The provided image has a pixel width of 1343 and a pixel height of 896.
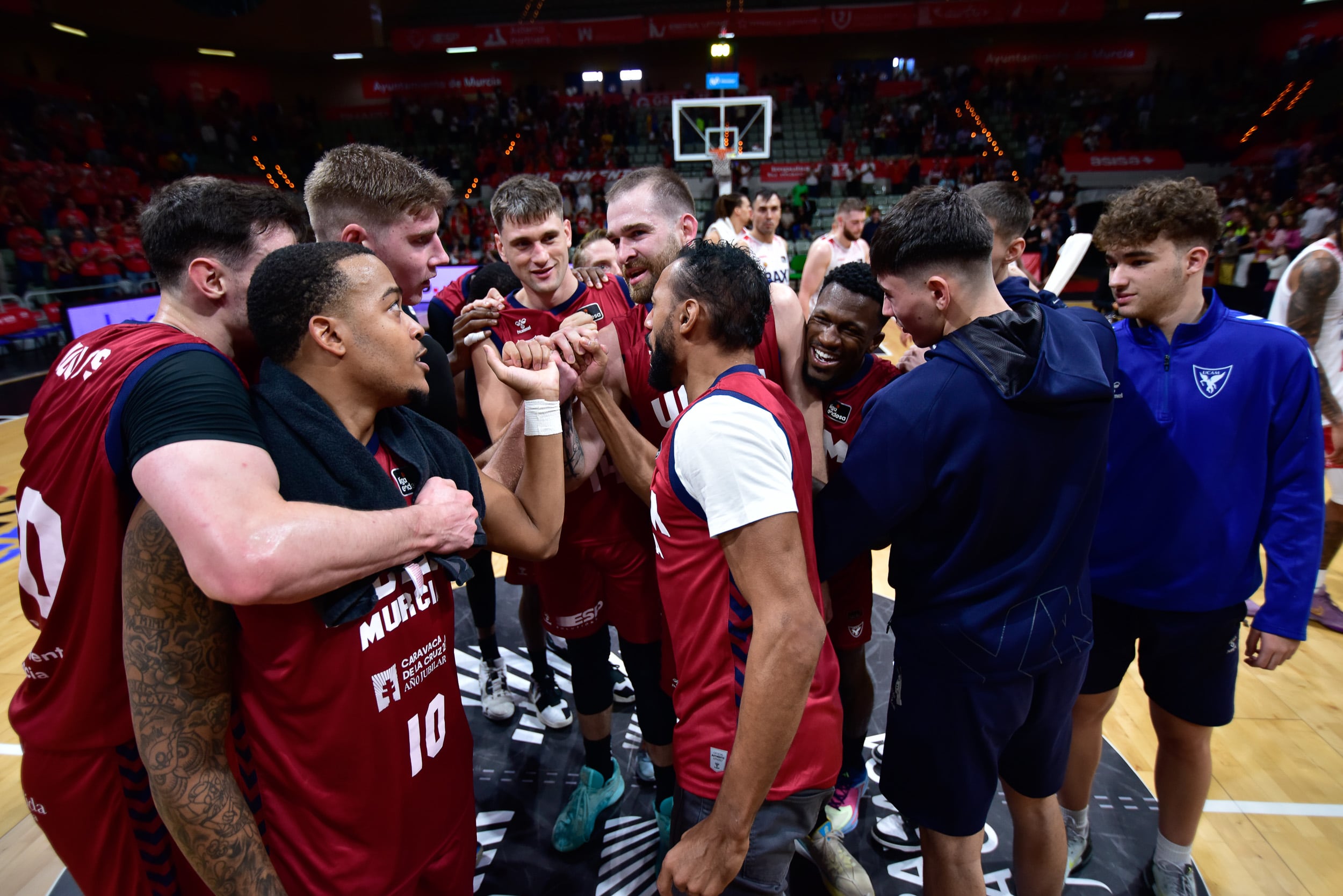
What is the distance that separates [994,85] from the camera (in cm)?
2253

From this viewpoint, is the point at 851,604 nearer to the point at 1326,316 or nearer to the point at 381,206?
the point at 381,206

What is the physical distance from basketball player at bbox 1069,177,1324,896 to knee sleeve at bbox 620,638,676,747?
1553mm

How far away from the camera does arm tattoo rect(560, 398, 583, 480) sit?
2.50 metres

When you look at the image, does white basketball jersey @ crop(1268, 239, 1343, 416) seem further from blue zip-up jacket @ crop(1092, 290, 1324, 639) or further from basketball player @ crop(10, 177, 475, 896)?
basketball player @ crop(10, 177, 475, 896)

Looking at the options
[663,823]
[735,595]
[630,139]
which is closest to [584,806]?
[663,823]

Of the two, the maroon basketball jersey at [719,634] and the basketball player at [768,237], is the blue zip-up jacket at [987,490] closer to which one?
the maroon basketball jersey at [719,634]

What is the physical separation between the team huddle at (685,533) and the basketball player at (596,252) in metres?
2.04

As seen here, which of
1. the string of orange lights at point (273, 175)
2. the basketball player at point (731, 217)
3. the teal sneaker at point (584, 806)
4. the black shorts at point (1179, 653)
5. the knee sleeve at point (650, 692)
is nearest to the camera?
the black shorts at point (1179, 653)

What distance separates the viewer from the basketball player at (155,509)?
4.37 ft

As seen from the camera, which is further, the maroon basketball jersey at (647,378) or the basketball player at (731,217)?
the basketball player at (731,217)

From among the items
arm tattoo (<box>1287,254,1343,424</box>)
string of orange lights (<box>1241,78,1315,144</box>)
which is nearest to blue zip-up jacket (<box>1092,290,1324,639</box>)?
arm tattoo (<box>1287,254,1343,424</box>)

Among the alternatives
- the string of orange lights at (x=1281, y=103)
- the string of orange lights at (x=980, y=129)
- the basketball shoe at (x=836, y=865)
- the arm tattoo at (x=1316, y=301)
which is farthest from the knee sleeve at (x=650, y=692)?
the string of orange lights at (x=1281, y=103)

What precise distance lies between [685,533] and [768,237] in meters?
6.59

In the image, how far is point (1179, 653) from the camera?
2.33 m
